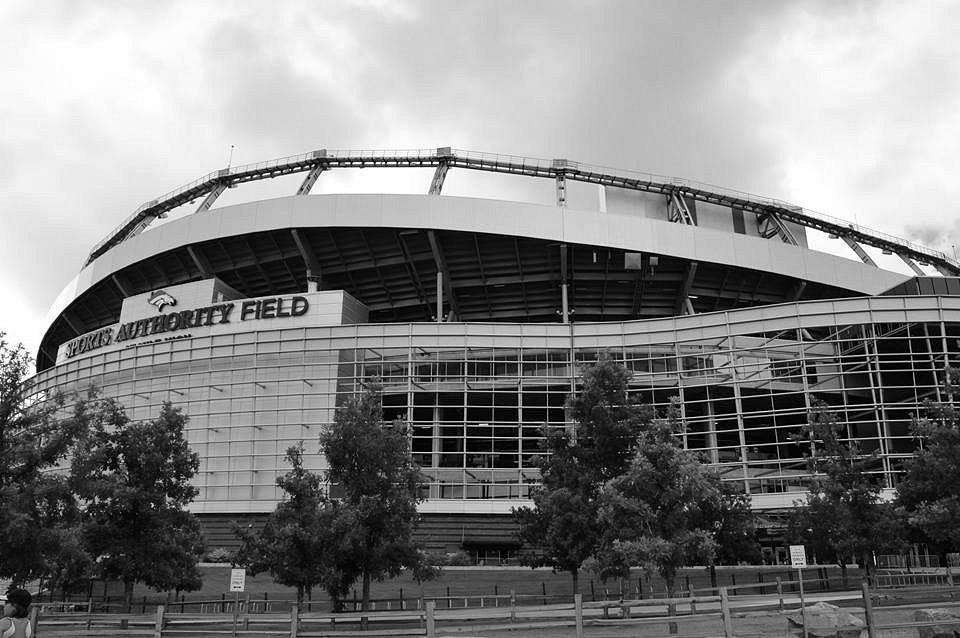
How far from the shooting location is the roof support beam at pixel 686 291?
186 feet

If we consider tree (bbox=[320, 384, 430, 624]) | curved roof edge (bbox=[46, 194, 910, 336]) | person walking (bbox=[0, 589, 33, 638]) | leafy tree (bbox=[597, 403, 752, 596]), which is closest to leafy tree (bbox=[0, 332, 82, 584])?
tree (bbox=[320, 384, 430, 624])

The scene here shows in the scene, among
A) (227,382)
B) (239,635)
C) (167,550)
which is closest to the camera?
(239,635)

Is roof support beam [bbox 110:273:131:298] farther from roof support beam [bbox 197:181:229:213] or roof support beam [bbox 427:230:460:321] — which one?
roof support beam [bbox 427:230:460:321]

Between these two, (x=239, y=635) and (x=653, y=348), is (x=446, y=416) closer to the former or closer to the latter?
(x=653, y=348)

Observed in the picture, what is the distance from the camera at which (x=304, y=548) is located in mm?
24516

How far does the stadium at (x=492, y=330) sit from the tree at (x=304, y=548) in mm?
17158

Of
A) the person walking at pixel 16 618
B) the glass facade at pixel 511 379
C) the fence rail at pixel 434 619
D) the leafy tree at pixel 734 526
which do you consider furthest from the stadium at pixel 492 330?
the person walking at pixel 16 618

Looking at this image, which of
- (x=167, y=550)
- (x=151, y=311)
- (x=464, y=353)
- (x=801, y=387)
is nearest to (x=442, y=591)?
(x=167, y=550)

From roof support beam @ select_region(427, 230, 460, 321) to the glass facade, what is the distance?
7.83 meters

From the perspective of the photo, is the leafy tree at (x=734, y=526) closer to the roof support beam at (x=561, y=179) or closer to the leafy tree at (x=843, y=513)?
the leafy tree at (x=843, y=513)

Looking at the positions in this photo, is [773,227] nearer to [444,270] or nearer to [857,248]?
[857,248]

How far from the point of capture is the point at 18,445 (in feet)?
69.7

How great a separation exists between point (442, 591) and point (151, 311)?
3414 centimetres

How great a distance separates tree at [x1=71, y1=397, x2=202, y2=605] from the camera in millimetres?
25969
